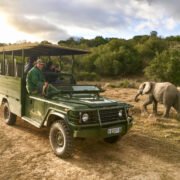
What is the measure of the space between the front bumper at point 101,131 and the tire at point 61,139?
287 mm

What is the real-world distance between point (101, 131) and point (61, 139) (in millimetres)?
976

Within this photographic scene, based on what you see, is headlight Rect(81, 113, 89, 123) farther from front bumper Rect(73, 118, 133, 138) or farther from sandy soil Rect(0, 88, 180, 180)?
sandy soil Rect(0, 88, 180, 180)

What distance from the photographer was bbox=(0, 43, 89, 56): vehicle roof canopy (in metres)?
7.95

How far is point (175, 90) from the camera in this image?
12359mm

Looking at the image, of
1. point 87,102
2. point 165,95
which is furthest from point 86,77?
point 87,102

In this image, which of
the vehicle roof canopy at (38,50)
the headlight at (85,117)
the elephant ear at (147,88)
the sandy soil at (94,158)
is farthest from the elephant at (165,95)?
the headlight at (85,117)

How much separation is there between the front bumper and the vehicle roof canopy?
9.06 feet

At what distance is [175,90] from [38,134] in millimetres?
6476

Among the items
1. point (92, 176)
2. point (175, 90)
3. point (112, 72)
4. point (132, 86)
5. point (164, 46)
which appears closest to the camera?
point (92, 176)

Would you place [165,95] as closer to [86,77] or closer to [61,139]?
[61,139]

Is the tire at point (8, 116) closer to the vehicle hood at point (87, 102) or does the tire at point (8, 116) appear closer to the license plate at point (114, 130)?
the vehicle hood at point (87, 102)

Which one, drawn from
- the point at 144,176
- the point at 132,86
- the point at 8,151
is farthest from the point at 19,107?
the point at 132,86

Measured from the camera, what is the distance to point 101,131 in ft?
20.7

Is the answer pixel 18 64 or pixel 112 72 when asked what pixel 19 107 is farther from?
pixel 112 72
